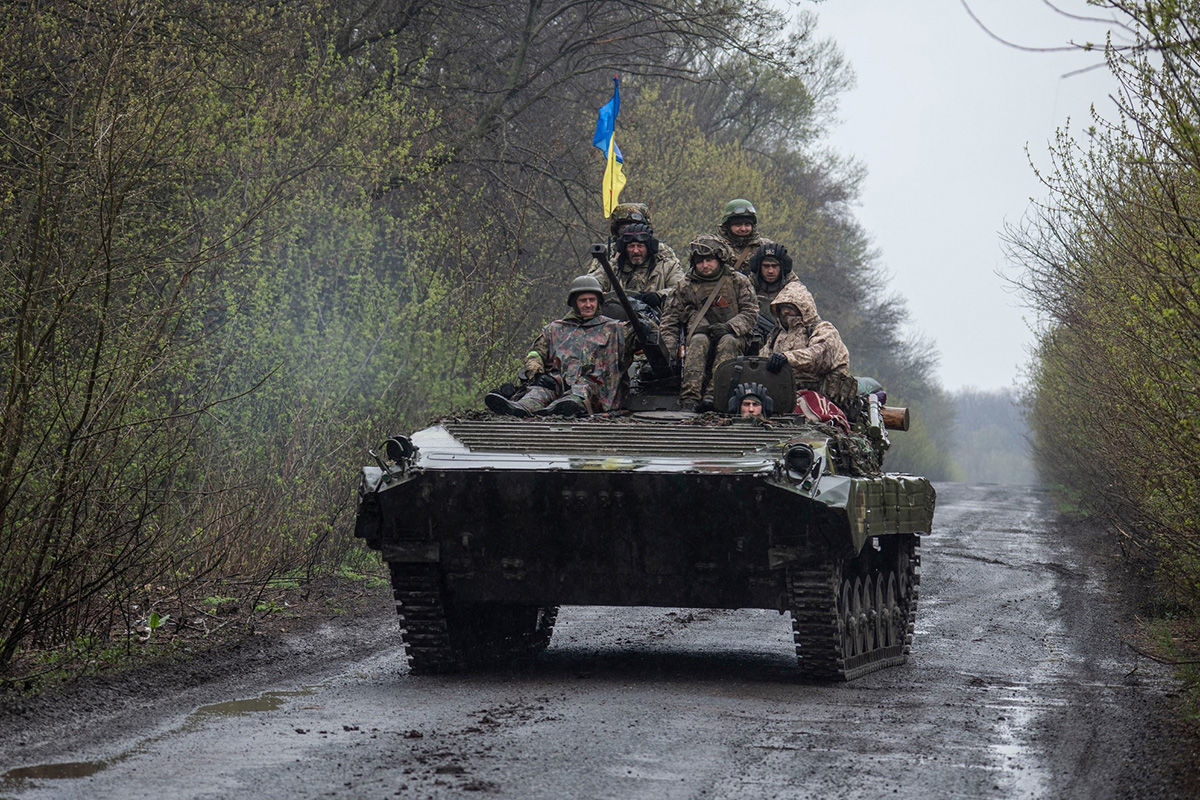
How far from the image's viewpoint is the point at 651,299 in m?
12.2

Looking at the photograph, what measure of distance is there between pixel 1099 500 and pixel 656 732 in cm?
2091

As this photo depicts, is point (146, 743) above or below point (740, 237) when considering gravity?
below

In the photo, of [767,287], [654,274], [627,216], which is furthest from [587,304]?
[627,216]

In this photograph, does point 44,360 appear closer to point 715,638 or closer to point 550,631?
point 550,631

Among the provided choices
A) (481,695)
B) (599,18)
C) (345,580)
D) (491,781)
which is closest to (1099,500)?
(599,18)

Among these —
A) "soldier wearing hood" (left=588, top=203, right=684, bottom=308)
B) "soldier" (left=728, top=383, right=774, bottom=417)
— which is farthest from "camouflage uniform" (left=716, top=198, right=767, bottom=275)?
"soldier" (left=728, top=383, right=774, bottom=417)

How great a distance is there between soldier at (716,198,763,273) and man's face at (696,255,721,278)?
6.79 feet

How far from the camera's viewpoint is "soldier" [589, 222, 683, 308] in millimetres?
13000

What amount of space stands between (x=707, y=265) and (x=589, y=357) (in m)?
1.17

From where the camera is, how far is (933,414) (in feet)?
246

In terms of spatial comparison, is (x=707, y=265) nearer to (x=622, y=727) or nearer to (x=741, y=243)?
(x=741, y=243)

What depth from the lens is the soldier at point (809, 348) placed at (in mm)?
11180

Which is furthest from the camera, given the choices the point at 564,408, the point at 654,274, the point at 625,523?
the point at 654,274

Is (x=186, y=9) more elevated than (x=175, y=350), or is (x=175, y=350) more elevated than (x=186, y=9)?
(x=186, y=9)
